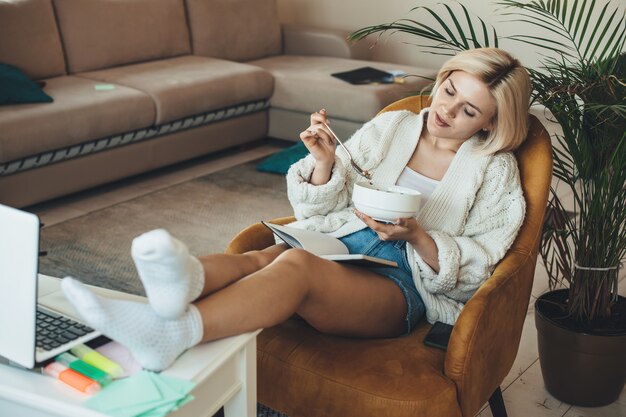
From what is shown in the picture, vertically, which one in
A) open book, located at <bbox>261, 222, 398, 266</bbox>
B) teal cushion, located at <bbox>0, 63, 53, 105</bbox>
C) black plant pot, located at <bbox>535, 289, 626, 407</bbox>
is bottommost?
black plant pot, located at <bbox>535, 289, 626, 407</bbox>

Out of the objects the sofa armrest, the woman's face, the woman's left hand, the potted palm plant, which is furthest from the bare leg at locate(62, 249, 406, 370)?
the sofa armrest

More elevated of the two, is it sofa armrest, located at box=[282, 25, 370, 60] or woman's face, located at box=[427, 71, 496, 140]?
woman's face, located at box=[427, 71, 496, 140]

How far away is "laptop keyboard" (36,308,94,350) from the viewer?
4.43 feet

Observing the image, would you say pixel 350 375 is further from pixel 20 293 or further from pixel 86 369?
pixel 20 293

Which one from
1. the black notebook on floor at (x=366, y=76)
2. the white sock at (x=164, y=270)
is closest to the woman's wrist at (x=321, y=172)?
the white sock at (x=164, y=270)

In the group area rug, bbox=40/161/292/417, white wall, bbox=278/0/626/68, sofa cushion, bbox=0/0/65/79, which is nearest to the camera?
area rug, bbox=40/161/292/417

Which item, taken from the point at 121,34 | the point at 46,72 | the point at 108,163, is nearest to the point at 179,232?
the point at 108,163

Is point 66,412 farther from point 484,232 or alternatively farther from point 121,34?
point 121,34

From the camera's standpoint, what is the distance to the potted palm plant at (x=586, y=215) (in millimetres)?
1904

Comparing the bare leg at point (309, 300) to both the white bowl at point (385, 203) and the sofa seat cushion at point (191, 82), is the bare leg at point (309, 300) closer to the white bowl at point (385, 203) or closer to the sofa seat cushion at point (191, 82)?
the white bowl at point (385, 203)

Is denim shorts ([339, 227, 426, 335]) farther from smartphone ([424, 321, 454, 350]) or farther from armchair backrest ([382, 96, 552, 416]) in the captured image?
armchair backrest ([382, 96, 552, 416])

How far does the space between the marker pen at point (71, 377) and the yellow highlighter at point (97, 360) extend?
37 mm

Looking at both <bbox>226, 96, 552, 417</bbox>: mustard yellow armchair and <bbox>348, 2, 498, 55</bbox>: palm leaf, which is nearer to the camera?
<bbox>226, 96, 552, 417</bbox>: mustard yellow armchair

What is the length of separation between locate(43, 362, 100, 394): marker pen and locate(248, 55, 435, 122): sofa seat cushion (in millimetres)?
3094
